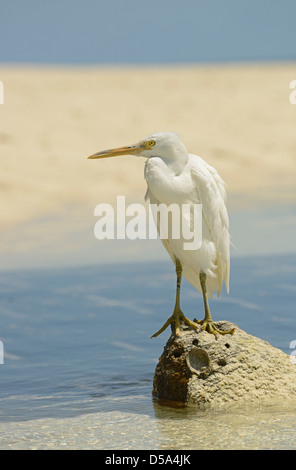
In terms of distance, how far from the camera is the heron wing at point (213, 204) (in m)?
6.01

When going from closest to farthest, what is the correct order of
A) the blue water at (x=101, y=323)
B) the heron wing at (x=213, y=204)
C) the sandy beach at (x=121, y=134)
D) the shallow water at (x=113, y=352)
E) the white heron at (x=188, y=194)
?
the shallow water at (x=113, y=352) → the white heron at (x=188, y=194) → the heron wing at (x=213, y=204) → the blue water at (x=101, y=323) → the sandy beach at (x=121, y=134)

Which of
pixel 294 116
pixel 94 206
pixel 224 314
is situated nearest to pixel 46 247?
pixel 94 206

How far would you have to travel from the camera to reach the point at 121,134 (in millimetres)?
21234

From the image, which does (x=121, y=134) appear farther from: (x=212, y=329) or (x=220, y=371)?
(x=220, y=371)

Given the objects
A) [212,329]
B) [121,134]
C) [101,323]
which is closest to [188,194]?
[212,329]

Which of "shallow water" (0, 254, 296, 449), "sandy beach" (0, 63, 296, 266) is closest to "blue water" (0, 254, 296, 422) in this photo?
"shallow water" (0, 254, 296, 449)

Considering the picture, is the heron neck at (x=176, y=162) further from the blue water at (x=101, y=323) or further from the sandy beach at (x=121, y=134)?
the sandy beach at (x=121, y=134)

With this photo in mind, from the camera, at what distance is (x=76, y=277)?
10.4 meters

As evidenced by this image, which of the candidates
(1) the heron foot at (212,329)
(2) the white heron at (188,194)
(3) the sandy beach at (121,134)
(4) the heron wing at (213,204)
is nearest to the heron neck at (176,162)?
(2) the white heron at (188,194)

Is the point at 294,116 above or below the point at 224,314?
above

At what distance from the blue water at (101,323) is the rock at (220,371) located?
0.37m

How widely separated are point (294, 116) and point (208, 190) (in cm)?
1804

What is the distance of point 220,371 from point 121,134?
51.6ft
